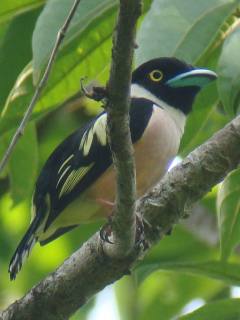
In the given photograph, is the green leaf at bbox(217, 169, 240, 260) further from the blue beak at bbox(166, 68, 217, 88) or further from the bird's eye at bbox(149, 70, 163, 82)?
the bird's eye at bbox(149, 70, 163, 82)

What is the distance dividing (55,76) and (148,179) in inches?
26.4

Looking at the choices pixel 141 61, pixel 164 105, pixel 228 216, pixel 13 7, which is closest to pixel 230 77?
pixel 141 61

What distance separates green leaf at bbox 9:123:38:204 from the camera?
5.28 meters

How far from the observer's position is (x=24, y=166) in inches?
213

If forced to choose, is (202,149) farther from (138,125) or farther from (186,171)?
(138,125)

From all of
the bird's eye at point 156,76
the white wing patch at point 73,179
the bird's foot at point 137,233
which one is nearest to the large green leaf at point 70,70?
the white wing patch at point 73,179

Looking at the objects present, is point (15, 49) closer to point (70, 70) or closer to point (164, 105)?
point (70, 70)

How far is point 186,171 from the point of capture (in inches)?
151

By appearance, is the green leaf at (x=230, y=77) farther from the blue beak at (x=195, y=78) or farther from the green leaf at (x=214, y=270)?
the green leaf at (x=214, y=270)

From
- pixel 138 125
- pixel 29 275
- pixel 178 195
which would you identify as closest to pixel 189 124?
pixel 138 125

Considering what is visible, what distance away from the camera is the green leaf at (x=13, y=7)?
4715mm

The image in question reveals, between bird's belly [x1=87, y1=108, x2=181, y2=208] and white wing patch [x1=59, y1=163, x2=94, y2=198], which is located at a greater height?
white wing patch [x1=59, y1=163, x2=94, y2=198]

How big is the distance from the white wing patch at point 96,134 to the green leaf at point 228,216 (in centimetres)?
61

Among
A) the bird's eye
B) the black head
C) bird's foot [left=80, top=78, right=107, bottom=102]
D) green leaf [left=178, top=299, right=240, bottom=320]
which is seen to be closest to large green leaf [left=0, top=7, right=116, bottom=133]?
the black head
